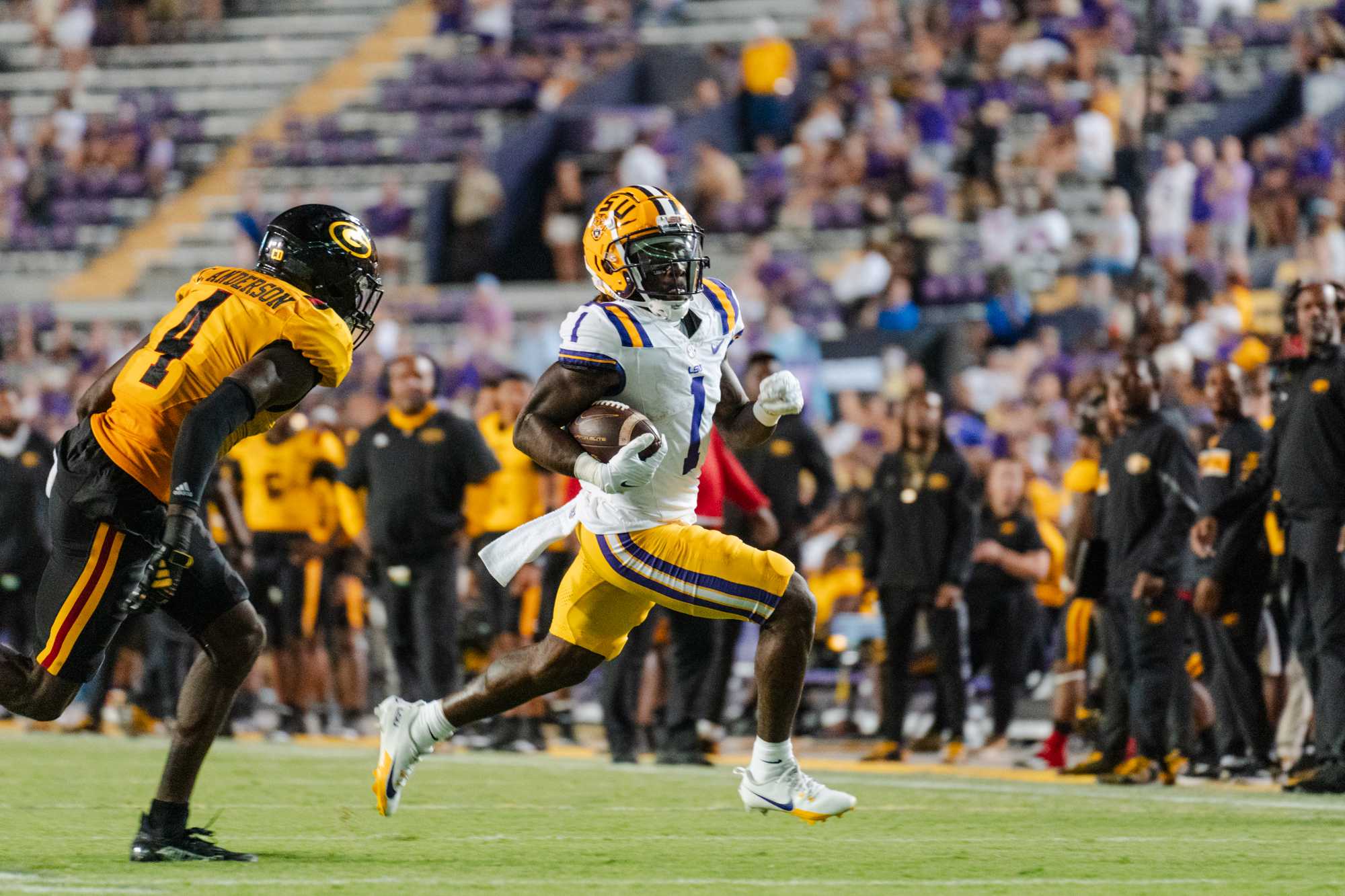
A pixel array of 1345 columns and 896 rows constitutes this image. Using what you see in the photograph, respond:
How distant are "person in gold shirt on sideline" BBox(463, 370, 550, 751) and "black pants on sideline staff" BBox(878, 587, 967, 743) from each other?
191cm

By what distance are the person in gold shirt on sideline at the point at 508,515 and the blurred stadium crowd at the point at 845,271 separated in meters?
0.02

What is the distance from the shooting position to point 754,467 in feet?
37.6

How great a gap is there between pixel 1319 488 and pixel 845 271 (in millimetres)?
9192

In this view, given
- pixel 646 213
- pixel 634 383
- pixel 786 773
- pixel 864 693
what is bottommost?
pixel 864 693

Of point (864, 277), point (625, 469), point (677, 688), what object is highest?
point (864, 277)

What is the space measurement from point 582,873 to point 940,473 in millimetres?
5935

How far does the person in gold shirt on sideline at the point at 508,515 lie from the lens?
11898 mm

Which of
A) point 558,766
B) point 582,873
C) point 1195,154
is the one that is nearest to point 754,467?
point 558,766

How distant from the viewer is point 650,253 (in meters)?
6.61

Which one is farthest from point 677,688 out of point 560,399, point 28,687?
point 28,687

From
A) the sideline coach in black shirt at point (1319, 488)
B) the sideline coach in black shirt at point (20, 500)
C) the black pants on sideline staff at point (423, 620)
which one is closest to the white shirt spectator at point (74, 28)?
the sideline coach in black shirt at point (20, 500)

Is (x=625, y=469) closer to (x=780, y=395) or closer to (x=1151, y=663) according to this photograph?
(x=780, y=395)

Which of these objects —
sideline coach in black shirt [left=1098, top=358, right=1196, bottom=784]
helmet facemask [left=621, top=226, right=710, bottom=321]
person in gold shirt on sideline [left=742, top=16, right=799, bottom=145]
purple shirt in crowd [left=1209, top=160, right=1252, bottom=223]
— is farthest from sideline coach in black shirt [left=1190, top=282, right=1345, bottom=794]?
person in gold shirt on sideline [left=742, top=16, right=799, bottom=145]

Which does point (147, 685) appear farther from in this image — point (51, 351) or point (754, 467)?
point (51, 351)
